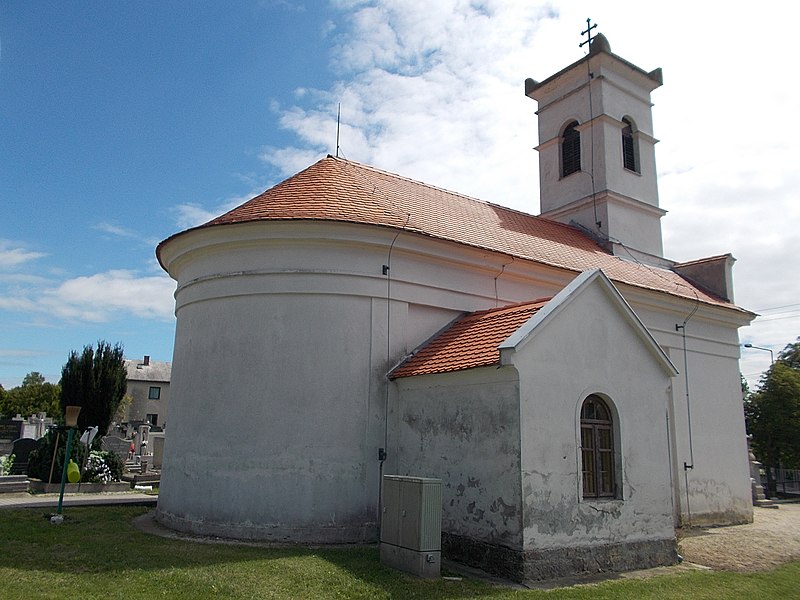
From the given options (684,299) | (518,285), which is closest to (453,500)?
(518,285)

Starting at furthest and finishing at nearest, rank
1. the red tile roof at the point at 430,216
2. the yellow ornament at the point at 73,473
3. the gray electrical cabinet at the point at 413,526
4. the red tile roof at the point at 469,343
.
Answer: the yellow ornament at the point at 73,473
the red tile roof at the point at 430,216
the red tile roof at the point at 469,343
the gray electrical cabinet at the point at 413,526

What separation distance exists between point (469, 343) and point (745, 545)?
8649 mm

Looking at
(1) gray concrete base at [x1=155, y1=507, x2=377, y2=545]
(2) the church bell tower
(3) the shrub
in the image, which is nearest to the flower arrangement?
(3) the shrub

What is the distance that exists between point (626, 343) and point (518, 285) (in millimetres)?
3955

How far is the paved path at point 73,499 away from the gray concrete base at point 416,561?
32.6 ft

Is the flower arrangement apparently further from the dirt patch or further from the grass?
the dirt patch

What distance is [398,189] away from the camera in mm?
16875

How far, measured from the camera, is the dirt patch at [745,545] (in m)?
12.7

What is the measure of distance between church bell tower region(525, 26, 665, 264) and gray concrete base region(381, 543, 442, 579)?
1487 centimetres

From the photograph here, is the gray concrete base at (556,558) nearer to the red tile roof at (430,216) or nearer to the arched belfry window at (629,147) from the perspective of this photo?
the red tile roof at (430,216)

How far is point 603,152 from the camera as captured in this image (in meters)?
22.9

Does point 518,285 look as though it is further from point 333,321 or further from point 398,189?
point 333,321

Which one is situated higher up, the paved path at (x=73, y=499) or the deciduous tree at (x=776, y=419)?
the deciduous tree at (x=776, y=419)

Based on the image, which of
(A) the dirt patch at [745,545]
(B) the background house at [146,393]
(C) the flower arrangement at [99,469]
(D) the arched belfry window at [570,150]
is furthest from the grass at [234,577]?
(B) the background house at [146,393]
